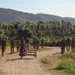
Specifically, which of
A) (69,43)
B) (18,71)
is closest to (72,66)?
(18,71)

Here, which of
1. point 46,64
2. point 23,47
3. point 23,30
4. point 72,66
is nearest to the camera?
point 72,66

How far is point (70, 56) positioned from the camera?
A: 113 feet

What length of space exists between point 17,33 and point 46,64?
81051mm

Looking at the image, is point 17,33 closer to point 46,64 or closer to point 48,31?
point 48,31

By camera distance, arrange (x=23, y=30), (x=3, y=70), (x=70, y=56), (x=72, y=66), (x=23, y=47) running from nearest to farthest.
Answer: (x=3, y=70) → (x=72, y=66) → (x=23, y=47) → (x=70, y=56) → (x=23, y=30)

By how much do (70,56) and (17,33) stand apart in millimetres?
74187

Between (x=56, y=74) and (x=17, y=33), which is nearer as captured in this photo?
(x=56, y=74)

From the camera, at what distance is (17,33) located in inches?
4237

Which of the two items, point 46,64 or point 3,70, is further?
point 46,64

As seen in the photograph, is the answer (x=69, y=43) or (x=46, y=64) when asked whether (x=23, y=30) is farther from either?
(x=46, y=64)

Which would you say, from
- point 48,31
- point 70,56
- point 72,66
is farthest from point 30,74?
point 48,31

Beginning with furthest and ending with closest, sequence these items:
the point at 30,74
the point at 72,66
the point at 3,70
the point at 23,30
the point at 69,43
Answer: the point at 23,30 < the point at 69,43 < the point at 72,66 < the point at 3,70 < the point at 30,74

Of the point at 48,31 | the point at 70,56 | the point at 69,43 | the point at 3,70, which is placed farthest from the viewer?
the point at 48,31

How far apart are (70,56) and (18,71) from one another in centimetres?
1381
